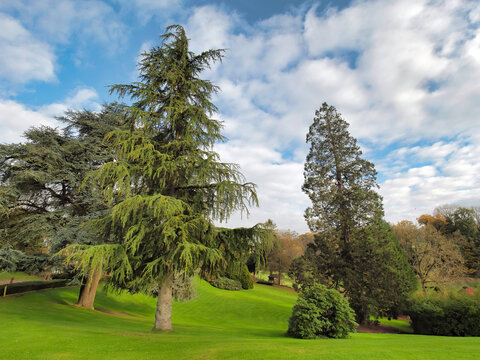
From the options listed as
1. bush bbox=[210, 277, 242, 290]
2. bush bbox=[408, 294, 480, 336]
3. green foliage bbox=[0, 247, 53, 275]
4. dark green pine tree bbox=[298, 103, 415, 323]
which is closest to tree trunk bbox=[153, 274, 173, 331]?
green foliage bbox=[0, 247, 53, 275]

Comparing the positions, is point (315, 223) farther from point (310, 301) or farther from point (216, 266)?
point (216, 266)

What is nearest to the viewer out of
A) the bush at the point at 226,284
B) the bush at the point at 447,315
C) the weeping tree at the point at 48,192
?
the weeping tree at the point at 48,192

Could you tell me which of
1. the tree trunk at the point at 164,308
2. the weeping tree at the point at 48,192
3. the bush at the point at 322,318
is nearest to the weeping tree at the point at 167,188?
the tree trunk at the point at 164,308

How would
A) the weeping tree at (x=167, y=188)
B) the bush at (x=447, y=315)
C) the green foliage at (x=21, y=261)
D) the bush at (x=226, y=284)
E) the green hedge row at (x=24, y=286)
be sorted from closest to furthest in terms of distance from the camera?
the weeping tree at (x=167, y=188), the green foliage at (x=21, y=261), the bush at (x=447, y=315), the green hedge row at (x=24, y=286), the bush at (x=226, y=284)

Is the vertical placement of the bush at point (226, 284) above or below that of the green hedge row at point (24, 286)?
above

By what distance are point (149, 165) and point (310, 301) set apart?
9.99m

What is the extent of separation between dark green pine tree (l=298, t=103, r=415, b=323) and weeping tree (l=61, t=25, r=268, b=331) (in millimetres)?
13416

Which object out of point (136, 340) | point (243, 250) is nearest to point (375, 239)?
point (243, 250)

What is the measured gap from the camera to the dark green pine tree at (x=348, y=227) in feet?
64.4

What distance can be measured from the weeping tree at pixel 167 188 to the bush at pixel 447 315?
1716cm

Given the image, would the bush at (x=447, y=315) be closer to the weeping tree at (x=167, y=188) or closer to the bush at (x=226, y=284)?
the weeping tree at (x=167, y=188)

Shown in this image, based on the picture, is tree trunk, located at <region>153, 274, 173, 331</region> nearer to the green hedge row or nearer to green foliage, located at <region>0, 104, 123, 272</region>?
green foliage, located at <region>0, 104, 123, 272</region>

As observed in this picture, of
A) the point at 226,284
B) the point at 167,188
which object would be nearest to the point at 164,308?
the point at 167,188

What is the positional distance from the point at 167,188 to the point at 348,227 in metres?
15.8
